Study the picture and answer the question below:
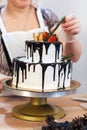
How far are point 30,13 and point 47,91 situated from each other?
2.43 ft

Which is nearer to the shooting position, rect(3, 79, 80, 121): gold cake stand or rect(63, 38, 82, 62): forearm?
rect(3, 79, 80, 121): gold cake stand

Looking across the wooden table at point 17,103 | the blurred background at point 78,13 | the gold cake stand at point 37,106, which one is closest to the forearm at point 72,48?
the blurred background at point 78,13

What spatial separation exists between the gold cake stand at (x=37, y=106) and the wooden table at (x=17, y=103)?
0.02m

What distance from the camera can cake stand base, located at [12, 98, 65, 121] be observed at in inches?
39.7

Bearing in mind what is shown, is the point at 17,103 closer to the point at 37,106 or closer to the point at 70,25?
the point at 37,106

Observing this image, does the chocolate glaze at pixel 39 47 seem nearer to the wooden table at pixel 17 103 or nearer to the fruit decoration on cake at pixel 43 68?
the fruit decoration on cake at pixel 43 68

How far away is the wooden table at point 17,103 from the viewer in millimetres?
935

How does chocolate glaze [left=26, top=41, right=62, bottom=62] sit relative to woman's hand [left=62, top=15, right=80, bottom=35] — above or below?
below

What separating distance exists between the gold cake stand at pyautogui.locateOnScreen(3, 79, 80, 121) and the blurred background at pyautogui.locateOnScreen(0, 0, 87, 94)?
718 millimetres

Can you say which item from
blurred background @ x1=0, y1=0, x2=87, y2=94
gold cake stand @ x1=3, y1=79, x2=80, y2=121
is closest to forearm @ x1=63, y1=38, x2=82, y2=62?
blurred background @ x1=0, y1=0, x2=87, y2=94

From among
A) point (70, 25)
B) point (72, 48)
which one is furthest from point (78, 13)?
point (70, 25)

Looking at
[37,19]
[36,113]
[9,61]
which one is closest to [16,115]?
[36,113]

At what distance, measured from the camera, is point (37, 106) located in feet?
3.50

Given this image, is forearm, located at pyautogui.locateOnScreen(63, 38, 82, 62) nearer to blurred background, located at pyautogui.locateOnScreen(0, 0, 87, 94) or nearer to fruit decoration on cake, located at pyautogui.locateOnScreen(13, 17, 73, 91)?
blurred background, located at pyautogui.locateOnScreen(0, 0, 87, 94)
